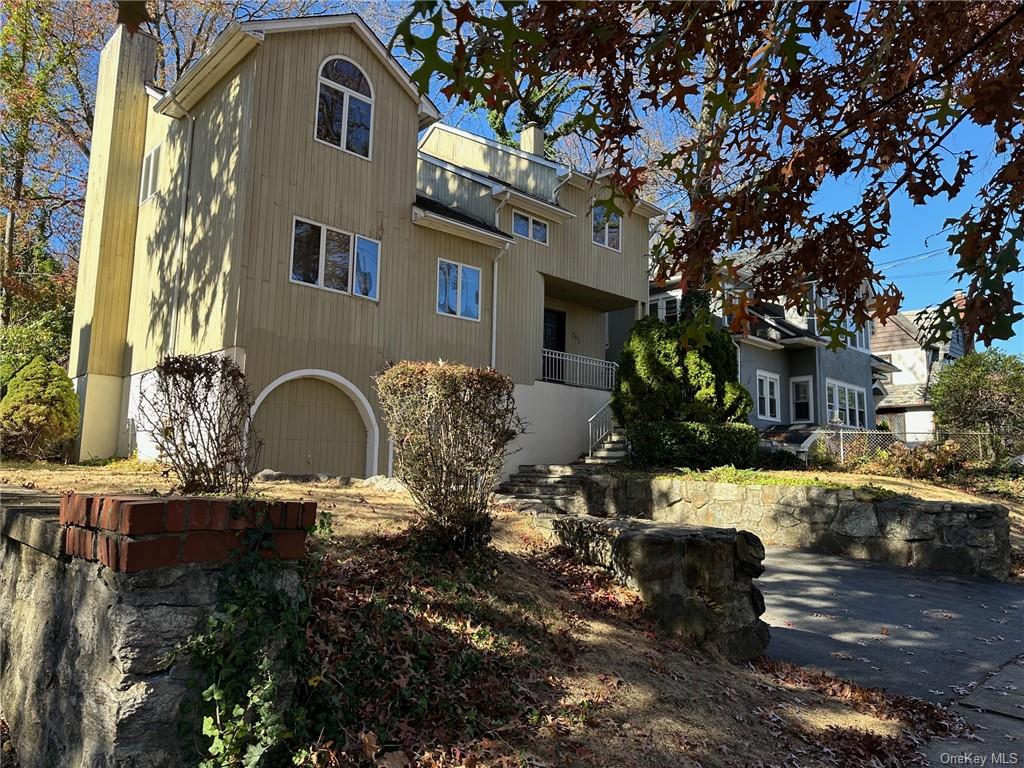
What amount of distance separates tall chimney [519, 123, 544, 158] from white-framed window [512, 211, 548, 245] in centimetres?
317

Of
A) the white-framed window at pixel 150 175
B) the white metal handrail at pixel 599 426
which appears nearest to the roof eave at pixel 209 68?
the white-framed window at pixel 150 175

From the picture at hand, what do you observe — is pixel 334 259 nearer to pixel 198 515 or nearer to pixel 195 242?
pixel 195 242

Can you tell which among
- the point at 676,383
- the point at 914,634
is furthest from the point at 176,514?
the point at 676,383

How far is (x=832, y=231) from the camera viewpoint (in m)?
4.22

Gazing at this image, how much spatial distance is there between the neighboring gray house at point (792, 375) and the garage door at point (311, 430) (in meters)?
13.7

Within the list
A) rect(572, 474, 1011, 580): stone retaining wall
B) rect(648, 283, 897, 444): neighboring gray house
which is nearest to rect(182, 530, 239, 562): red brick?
rect(572, 474, 1011, 580): stone retaining wall

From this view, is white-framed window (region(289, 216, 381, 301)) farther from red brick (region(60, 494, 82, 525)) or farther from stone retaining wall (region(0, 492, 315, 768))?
stone retaining wall (region(0, 492, 315, 768))

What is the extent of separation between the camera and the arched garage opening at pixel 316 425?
1211 cm

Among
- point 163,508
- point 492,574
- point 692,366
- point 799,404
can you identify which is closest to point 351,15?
point 692,366

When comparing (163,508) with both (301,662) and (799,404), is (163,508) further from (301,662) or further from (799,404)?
(799,404)

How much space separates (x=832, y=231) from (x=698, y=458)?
10773 mm

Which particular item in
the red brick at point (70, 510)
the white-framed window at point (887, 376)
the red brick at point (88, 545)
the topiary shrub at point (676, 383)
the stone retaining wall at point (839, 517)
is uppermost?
the white-framed window at point (887, 376)

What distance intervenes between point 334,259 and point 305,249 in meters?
0.59

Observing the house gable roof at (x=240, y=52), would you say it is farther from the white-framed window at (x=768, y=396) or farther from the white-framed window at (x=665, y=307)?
the white-framed window at (x=768, y=396)
